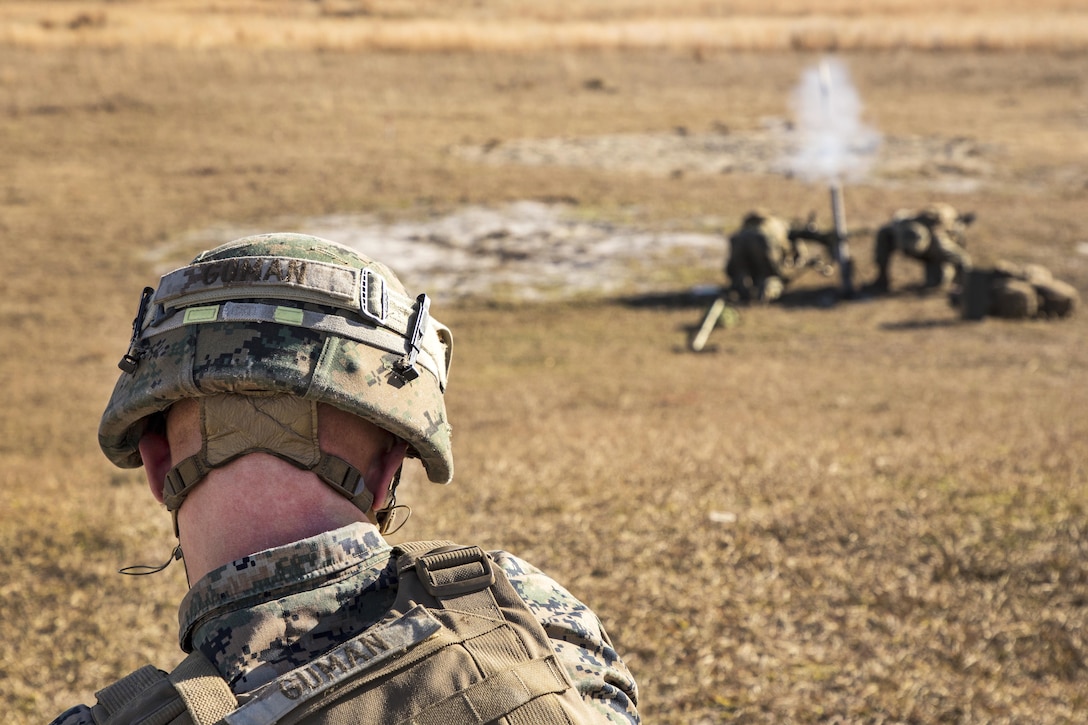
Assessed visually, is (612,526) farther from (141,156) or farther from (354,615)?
(141,156)

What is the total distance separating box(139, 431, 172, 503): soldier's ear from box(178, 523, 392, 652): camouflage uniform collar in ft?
1.04

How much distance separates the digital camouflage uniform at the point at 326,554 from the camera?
1949 millimetres

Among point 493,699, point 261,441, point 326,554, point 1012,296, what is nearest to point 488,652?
point 493,699

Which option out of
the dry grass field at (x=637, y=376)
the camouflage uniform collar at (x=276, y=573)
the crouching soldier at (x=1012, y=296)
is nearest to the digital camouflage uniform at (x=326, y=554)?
the camouflage uniform collar at (x=276, y=573)

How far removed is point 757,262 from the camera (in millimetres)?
18406

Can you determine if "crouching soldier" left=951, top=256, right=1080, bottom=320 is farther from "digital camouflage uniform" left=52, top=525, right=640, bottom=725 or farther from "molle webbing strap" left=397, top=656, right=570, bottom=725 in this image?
"molle webbing strap" left=397, top=656, right=570, bottom=725

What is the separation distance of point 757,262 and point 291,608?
55.3 feet

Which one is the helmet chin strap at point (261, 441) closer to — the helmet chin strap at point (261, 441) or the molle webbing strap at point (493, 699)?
the helmet chin strap at point (261, 441)

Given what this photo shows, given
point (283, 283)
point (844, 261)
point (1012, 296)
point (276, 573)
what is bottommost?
point (1012, 296)

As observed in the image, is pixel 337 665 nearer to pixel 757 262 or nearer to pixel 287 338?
pixel 287 338

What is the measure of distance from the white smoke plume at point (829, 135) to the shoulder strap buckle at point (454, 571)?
21387 mm

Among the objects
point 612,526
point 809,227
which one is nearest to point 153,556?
point 612,526

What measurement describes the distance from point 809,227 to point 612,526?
1445 cm

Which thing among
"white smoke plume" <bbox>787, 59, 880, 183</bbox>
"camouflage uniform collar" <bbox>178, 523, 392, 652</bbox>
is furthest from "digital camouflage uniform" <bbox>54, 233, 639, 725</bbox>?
"white smoke plume" <bbox>787, 59, 880, 183</bbox>
